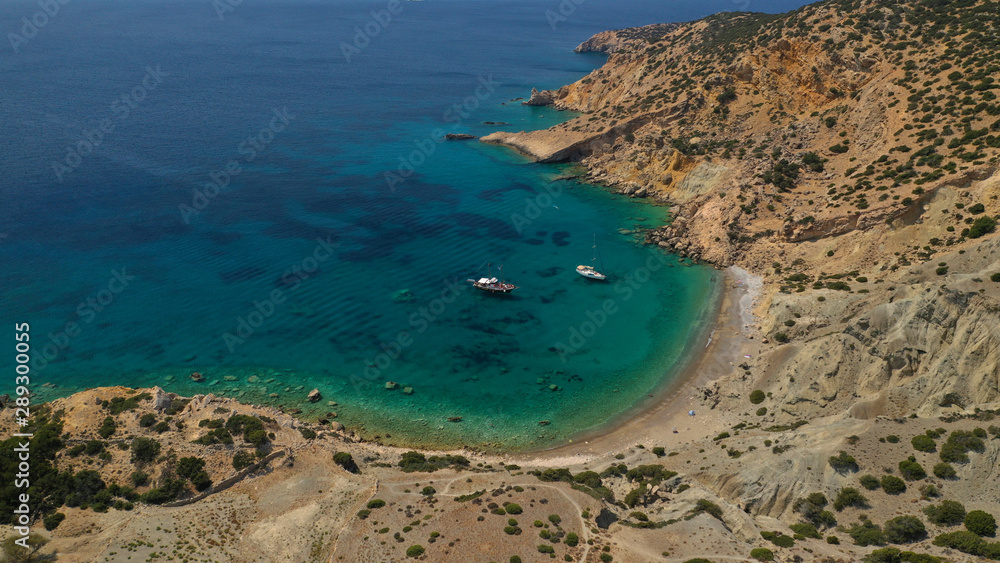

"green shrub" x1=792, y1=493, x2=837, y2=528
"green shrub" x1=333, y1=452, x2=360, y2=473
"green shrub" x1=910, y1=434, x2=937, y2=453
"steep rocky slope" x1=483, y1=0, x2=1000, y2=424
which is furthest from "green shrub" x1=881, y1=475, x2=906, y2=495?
"green shrub" x1=333, y1=452, x2=360, y2=473

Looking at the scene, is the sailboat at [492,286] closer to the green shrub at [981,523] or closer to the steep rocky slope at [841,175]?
the steep rocky slope at [841,175]

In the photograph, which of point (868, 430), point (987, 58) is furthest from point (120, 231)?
point (987, 58)

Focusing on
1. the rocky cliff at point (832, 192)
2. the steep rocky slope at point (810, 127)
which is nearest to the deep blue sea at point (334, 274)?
the rocky cliff at point (832, 192)

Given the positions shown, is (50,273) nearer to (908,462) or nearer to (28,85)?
(908,462)

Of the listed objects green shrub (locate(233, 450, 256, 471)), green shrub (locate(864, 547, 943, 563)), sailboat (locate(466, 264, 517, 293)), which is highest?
green shrub (locate(864, 547, 943, 563))

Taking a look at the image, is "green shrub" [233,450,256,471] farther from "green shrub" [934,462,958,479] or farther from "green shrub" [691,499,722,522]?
"green shrub" [934,462,958,479]

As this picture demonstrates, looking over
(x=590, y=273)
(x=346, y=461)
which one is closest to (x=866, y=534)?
(x=346, y=461)
